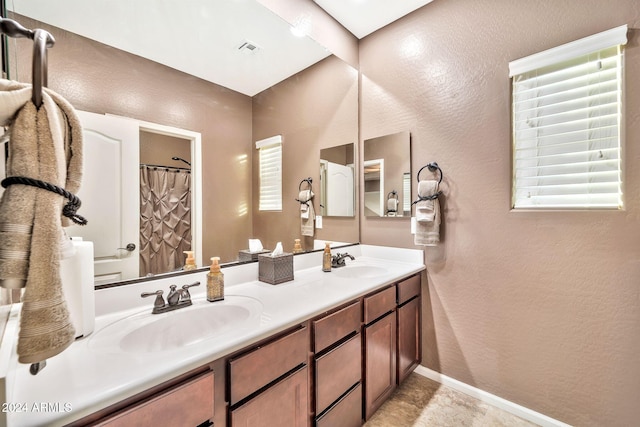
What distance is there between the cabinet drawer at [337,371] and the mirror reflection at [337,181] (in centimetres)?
104

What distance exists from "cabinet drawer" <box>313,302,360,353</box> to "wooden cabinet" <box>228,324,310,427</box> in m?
0.06

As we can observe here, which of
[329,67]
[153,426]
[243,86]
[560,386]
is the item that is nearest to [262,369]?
[153,426]

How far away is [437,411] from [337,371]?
87 centimetres

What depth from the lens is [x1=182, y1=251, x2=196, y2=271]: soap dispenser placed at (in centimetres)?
129

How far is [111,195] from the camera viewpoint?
3.55 feet

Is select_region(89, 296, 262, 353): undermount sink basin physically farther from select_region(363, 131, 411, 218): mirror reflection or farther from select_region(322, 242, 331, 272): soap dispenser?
select_region(363, 131, 411, 218): mirror reflection

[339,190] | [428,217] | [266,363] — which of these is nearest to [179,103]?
[266,363]

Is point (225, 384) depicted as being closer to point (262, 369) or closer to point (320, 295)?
point (262, 369)

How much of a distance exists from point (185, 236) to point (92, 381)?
73cm

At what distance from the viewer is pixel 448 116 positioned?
1.79m

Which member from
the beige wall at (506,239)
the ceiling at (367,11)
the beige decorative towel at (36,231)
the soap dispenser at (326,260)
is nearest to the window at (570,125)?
the beige wall at (506,239)

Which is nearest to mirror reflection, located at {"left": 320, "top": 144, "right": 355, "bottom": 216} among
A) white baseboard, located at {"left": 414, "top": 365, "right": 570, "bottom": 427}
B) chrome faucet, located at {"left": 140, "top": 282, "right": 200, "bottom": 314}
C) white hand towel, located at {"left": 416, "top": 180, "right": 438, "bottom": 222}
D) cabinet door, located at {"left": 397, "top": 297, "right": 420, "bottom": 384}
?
white hand towel, located at {"left": 416, "top": 180, "right": 438, "bottom": 222}

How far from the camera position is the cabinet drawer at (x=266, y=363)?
86 cm

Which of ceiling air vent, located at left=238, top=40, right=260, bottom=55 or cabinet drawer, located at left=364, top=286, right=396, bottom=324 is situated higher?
ceiling air vent, located at left=238, top=40, right=260, bottom=55
